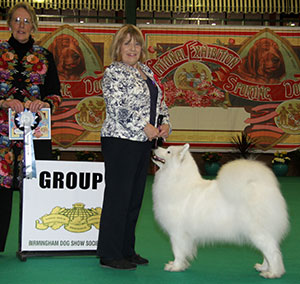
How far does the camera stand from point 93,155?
34.1 ft

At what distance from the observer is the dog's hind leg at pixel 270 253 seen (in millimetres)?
3580

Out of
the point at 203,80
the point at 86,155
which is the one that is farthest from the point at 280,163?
the point at 86,155

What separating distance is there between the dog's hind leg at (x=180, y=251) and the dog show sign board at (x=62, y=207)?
78cm

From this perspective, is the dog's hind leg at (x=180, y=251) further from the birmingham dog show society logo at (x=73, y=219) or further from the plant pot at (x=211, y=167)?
the plant pot at (x=211, y=167)

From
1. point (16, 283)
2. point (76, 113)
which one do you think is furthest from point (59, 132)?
point (16, 283)

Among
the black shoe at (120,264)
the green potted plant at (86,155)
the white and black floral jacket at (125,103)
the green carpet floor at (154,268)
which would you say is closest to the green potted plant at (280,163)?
the green potted plant at (86,155)

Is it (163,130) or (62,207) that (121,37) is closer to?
(163,130)

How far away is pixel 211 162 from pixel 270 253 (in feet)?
23.1

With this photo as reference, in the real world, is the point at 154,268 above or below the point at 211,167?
below

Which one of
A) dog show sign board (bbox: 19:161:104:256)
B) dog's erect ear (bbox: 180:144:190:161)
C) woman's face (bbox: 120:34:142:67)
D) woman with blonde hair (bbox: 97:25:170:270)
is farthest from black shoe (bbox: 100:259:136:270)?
woman's face (bbox: 120:34:142:67)

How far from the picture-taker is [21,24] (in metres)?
3.79

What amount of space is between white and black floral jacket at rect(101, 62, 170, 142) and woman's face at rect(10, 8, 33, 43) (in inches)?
29.2

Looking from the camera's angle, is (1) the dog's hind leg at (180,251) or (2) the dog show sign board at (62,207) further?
(2) the dog show sign board at (62,207)

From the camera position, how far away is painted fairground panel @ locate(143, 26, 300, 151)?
34.9 ft
